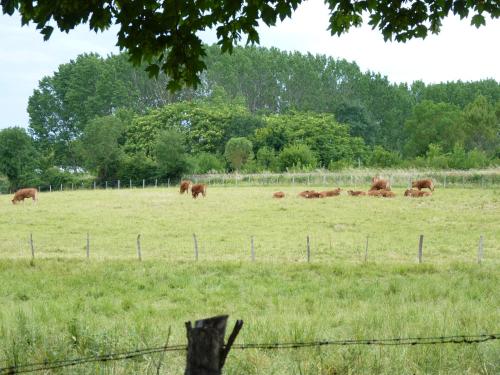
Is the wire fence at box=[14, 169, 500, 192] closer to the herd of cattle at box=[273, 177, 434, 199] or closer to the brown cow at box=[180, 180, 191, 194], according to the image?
the herd of cattle at box=[273, 177, 434, 199]

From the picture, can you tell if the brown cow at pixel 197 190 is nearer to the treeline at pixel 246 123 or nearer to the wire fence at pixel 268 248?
the wire fence at pixel 268 248

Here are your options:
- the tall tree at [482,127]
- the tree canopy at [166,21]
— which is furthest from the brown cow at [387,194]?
the tall tree at [482,127]

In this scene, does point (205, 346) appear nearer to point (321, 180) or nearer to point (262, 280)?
point (262, 280)

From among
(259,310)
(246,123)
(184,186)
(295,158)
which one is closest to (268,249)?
(259,310)

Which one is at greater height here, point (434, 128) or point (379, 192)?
point (434, 128)

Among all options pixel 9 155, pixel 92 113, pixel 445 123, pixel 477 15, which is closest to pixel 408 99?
pixel 445 123

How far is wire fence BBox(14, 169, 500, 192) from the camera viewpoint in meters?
50.2

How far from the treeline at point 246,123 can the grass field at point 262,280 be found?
31.5 m

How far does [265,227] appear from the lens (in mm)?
28328

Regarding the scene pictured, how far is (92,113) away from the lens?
96.9m

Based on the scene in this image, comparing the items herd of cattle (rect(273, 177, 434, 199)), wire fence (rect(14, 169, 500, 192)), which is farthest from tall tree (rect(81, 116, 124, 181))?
herd of cattle (rect(273, 177, 434, 199))

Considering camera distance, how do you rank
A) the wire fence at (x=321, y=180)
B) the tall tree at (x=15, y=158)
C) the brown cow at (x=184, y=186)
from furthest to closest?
the tall tree at (x=15, y=158), the wire fence at (x=321, y=180), the brown cow at (x=184, y=186)

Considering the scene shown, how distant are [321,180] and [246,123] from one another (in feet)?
91.1

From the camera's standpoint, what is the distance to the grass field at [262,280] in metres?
5.75
